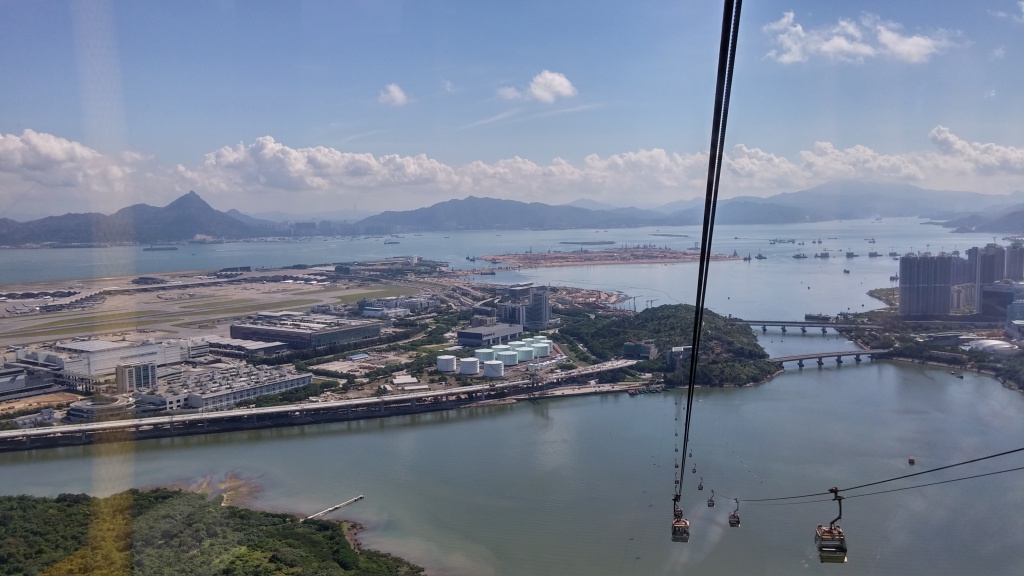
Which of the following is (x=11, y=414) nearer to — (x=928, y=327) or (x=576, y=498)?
(x=576, y=498)

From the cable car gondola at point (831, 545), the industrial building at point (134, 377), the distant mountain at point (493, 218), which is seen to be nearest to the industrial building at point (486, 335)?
the industrial building at point (134, 377)

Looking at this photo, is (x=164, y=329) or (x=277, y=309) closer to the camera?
(x=164, y=329)

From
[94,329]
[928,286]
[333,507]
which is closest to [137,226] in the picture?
[94,329]

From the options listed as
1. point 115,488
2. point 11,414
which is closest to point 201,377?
point 11,414

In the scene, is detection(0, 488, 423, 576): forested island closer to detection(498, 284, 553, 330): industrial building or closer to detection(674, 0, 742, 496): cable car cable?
detection(674, 0, 742, 496): cable car cable

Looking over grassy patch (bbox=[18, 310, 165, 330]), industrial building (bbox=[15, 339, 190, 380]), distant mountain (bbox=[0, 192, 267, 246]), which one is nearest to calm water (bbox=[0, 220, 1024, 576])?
industrial building (bbox=[15, 339, 190, 380])

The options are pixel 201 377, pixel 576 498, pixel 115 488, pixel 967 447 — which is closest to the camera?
pixel 576 498
